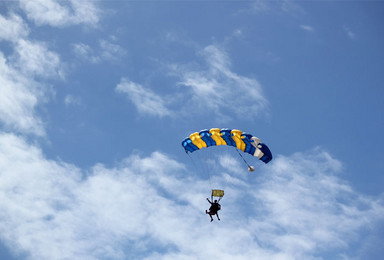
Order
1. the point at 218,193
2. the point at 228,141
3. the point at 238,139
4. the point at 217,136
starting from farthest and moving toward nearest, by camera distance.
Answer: the point at 218,193 < the point at 228,141 < the point at 217,136 < the point at 238,139

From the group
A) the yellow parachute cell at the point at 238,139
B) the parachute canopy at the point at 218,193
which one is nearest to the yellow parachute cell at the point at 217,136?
the yellow parachute cell at the point at 238,139

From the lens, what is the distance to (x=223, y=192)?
40594 millimetres

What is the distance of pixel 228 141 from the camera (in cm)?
3950

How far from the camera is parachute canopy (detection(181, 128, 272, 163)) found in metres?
38.6

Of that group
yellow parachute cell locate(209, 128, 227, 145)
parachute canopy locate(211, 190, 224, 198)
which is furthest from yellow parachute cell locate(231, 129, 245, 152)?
parachute canopy locate(211, 190, 224, 198)

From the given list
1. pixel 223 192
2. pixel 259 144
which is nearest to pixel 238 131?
pixel 259 144

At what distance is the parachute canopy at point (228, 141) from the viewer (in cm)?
3856

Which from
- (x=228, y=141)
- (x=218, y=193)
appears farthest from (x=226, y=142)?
(x=218, y=193)

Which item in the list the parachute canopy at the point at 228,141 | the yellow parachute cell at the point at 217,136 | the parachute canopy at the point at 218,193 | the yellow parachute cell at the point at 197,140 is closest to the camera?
the parachute canopy at the point at 228,141

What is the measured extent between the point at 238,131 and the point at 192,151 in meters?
4.26

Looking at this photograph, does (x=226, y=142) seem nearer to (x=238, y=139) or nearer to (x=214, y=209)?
(x=238, y=139)

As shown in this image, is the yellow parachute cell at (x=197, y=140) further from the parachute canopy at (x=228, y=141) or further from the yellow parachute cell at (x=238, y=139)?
the yellow parachute cell at (x=238, y=139)

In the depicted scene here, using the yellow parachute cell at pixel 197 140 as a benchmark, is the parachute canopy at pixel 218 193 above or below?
below

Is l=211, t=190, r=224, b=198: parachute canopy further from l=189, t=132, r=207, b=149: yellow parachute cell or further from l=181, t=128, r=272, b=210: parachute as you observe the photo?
l=189, t=132, r=207, b=149: yellow parachute cell
